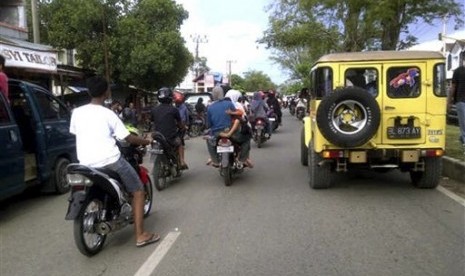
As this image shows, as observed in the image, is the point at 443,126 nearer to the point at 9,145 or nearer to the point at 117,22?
the point at 9,145

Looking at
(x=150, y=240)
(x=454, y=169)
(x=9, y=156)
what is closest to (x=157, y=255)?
(x=150, y=240)

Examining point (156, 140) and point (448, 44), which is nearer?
point (156, 140)

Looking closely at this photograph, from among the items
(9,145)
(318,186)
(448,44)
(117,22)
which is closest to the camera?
(9,145)

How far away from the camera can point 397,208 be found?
7.62 meters

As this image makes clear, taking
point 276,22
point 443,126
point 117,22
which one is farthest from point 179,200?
point 276,22

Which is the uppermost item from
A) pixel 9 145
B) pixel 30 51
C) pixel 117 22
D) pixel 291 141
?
pixel 117 22

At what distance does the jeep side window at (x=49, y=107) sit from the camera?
30.0ft

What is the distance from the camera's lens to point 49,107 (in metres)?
9.45

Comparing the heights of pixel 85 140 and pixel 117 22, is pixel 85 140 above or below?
below

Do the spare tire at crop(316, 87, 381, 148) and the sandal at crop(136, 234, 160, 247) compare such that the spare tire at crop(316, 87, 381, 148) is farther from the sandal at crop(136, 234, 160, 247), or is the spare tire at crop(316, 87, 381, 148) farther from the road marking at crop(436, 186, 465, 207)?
the sandal at crop(136, 234, 160, 247)

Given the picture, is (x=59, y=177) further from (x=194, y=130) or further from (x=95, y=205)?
(x=194, y=130)

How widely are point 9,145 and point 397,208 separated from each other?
17.6 feet

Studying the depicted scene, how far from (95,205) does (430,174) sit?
17.6 ft

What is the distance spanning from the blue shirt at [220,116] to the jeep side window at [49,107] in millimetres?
2635
